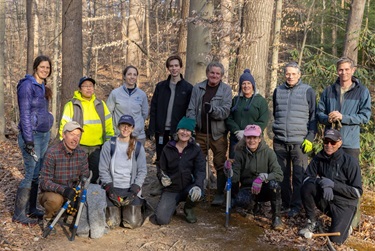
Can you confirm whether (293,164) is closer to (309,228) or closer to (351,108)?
(309,228)

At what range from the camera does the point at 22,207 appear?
16.9ft

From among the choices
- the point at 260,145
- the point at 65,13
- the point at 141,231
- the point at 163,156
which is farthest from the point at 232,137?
the point at 65,13

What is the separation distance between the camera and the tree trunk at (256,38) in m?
8.01

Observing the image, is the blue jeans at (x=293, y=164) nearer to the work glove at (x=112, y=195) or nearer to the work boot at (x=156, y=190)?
the work boot at (x=156, y=190)

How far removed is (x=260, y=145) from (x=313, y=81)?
3745 mm

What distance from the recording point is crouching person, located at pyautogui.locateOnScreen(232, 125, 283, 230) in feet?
17.7

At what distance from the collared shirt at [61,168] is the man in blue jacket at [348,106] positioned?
3.42m

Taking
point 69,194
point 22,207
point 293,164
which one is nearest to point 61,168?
point 69,194

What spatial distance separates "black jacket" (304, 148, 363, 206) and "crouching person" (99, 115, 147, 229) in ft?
7.78

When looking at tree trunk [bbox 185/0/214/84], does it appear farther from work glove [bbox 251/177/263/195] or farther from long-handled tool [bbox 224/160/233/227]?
work glove [bbox 251/177/263/195]

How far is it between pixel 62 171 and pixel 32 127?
681 millimetres

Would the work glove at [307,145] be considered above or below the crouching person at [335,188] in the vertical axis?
above

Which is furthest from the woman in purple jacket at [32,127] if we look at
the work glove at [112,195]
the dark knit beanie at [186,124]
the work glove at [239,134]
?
the work glove at [239,134]

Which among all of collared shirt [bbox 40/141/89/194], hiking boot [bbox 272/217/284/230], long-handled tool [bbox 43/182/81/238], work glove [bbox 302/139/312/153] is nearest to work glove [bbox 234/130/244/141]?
work glove [bbox 302/139/312/153]
